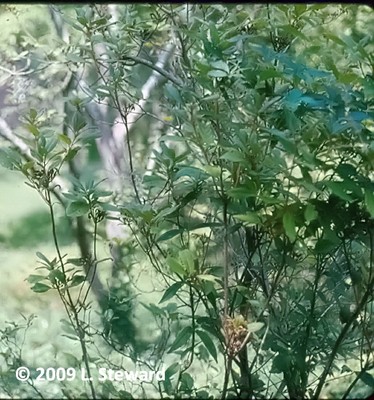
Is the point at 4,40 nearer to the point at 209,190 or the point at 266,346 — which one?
the point at 209,190

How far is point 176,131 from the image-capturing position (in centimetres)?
138

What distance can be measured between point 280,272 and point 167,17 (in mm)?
548

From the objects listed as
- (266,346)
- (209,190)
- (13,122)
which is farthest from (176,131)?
(266,346)

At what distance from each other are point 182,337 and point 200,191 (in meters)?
0.30

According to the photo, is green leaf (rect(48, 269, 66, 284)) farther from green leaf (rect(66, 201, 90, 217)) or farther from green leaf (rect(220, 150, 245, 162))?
green leaf (rect(220, 150, 245, 162))

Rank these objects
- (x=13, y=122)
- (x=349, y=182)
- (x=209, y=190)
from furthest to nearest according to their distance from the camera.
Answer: (x=13, y=122)
(x=209, y=190)
(x=349, y=182)

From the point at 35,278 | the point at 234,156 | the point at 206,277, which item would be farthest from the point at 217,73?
the point at 35,278

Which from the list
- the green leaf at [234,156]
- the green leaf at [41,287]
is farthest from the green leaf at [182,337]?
the green leaf at [234,156]

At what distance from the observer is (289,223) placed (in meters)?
1.15

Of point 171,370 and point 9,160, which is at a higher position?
point 9,160

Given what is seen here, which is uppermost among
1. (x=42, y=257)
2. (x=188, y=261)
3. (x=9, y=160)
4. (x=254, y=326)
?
(x=9, y=160)

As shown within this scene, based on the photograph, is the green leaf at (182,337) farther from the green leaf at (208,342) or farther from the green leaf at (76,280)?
the green leaf at (76,280)

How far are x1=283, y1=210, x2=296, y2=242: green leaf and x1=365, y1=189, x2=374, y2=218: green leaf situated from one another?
0.12 metres

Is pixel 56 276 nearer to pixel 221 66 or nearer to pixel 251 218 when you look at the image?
pixel 251 218
